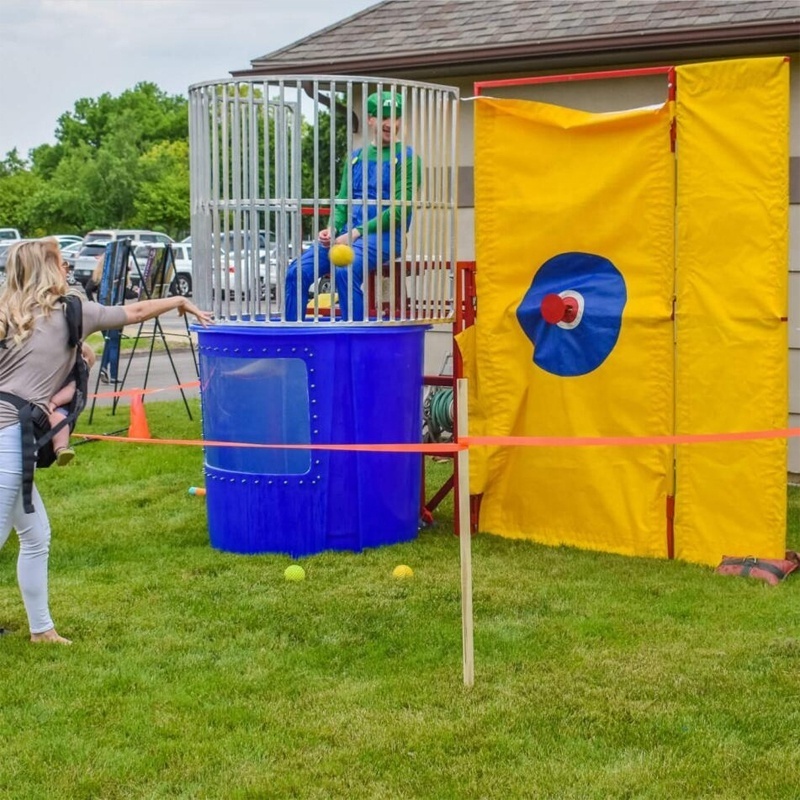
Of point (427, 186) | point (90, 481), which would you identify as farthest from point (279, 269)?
point (90, 481)

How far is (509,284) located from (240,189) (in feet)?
5.77

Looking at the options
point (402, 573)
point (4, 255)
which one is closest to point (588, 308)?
point (402, 573)

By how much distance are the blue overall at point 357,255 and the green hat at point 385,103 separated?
0.27 m

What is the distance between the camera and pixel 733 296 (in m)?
6.83

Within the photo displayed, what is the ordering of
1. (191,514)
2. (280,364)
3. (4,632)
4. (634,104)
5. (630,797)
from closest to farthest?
(630,797), (4,632), (280,364), (191,514), (634,104)

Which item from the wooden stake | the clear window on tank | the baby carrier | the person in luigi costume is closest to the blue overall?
the person in luigi costume

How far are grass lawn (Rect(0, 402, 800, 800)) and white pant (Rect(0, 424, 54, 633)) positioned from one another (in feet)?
0.65

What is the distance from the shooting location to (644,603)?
20.8 feet

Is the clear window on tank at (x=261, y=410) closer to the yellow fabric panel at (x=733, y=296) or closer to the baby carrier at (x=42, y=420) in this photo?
the baby carrier at (x=42, y=420)

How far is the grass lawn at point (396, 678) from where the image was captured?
14.1 feet

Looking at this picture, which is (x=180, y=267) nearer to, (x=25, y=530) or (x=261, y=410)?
(x=261, y=410)

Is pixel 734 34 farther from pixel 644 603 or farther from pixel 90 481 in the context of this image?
pixel 90 481

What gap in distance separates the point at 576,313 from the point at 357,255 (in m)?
1.37

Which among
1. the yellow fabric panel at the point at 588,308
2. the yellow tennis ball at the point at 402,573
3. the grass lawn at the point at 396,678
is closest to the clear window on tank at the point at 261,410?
the grass lawn at the point at 396,678
